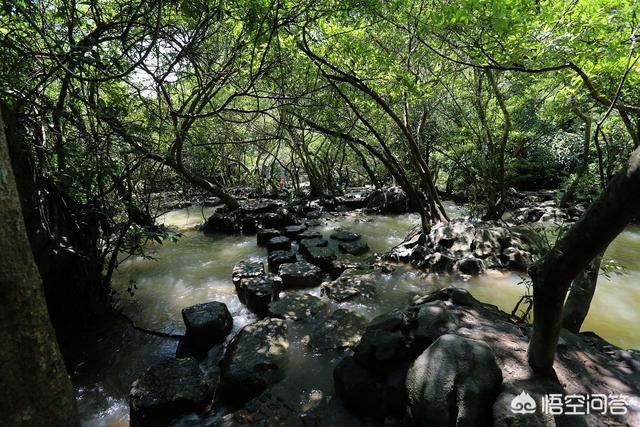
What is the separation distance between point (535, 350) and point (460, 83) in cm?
1055

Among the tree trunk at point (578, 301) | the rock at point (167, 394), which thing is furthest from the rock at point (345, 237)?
the rock at point (167, 394)

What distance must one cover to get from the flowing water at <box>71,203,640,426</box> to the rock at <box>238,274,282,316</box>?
0.18 m

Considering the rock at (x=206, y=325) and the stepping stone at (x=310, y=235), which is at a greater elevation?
the stepping stone at (x=310, y=235)

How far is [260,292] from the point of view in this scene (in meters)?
6.01

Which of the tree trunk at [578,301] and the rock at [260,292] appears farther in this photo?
the rock at [260,292]

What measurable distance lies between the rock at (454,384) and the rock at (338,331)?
164cm

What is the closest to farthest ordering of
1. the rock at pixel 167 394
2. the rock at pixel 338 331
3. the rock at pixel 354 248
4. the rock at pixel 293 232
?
the rock at pixel 167 394, the rock at pixel 338 331, the rock at pixel 354 248, the rock at pixel 293 232

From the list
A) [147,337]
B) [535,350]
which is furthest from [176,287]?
[535,350]

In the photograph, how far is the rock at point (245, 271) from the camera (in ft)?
22.5

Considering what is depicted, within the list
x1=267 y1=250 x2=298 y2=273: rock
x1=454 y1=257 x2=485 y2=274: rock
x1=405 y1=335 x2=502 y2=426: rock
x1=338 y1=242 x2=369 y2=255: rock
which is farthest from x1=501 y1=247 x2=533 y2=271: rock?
x1=405 y1=335 x2=502 y2=426: rock

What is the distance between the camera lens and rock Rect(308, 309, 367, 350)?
4.53 m

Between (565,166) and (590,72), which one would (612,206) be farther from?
(565,166)

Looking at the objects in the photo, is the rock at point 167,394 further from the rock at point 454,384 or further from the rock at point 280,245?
the rock at point 280,245

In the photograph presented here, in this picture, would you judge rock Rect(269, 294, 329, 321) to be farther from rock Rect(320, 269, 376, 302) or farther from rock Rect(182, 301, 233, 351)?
rock Rect(182, 301, 233, 351)
